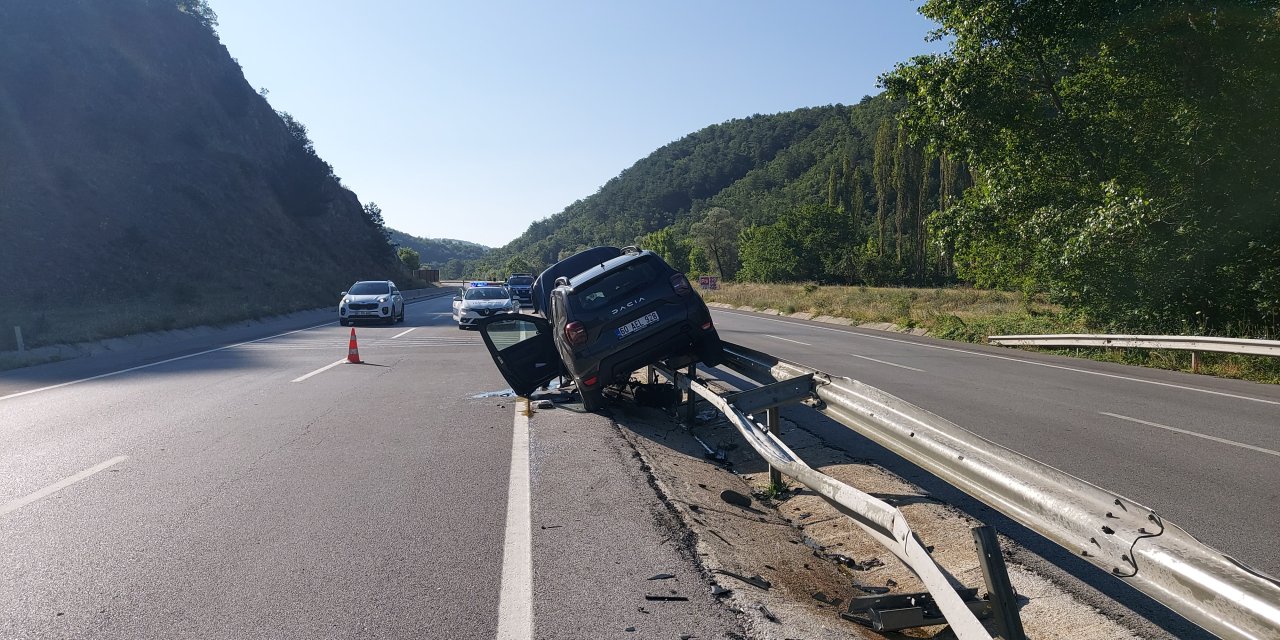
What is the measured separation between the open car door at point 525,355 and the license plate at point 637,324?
5.76 ft

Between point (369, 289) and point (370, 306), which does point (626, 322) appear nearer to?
point (370, 306)

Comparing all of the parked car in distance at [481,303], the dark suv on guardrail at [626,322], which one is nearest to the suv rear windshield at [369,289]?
the parked car in distance at [481,303]

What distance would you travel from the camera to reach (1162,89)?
60.6 ft

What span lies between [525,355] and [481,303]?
17.9 metres

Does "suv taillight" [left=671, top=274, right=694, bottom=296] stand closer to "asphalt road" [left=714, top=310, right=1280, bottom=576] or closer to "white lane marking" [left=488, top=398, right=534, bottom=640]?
"white lane marking" [left=488, top=398, right=534, bottom=640]

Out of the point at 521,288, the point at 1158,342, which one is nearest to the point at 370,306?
the point at 521,288

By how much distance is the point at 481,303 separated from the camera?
2803cm

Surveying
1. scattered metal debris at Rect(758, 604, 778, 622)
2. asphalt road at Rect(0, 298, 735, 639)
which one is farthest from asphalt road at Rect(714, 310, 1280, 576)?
asphalt road at Rect(0, 298, 735, 639)

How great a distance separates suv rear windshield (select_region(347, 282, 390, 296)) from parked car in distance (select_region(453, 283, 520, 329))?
112 inches

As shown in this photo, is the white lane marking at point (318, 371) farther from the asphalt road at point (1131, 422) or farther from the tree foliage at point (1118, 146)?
the tree foliage at point (1118, 146)

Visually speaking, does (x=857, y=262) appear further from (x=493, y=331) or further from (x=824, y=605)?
(x=824, y=605)

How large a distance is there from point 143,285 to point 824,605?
142 ft

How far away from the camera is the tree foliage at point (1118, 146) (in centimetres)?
1666

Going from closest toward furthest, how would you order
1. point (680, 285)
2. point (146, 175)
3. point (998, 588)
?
point (998, 588) → point (680, 285) → point (146, 175)
